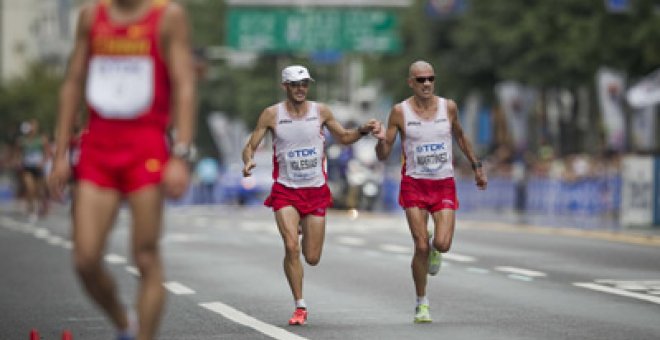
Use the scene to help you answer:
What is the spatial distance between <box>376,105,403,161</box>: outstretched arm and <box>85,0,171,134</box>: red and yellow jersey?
4.87m

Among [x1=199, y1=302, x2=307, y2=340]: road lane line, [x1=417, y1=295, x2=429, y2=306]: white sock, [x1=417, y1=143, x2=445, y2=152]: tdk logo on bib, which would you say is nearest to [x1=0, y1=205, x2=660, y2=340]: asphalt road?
[x1=199, y1=302, x2=307, y2=340]: road lane line

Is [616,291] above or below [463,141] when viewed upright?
below

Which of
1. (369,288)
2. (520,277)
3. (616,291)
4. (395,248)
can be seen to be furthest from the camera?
(395,248)

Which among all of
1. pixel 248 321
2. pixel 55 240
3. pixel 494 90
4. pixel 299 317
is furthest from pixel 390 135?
pixel 494 90

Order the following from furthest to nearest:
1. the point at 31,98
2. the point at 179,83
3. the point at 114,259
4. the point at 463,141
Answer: the point at 31,98, the point at 114,259, the point at 463,141, the point at 179,83

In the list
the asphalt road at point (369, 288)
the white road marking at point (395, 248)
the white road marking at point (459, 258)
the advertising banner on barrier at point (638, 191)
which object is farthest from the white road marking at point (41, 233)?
the advertising banner on barrier at point (638, 191)

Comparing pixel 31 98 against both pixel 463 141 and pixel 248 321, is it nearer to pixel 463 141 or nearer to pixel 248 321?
pixel 463 141

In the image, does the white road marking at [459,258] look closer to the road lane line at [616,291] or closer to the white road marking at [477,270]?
the white road marking at [477,270]

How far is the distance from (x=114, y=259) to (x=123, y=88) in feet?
44.2

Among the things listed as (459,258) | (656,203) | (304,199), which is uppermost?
(304,199)

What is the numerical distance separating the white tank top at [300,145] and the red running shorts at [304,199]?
78 millimetres

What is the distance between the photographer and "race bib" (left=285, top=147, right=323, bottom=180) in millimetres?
13906

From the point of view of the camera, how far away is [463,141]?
46.8 feet

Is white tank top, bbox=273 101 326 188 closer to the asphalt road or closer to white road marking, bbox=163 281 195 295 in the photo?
the asphalt road
